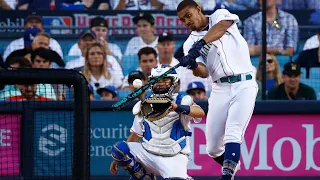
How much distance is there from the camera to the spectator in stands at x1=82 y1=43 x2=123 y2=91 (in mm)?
9234

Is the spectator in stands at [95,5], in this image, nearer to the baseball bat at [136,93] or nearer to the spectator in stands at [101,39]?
the spectator in stands at [101,39]

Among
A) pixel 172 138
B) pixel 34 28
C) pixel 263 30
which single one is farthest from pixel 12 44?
pixel 172 138

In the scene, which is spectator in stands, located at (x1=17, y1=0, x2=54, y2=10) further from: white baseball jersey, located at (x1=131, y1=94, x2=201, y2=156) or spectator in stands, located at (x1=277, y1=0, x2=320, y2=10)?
white baseball jersey, located at (x1=131, y1=94, x2=201, y2=156)

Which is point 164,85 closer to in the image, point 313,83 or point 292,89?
point 292,89

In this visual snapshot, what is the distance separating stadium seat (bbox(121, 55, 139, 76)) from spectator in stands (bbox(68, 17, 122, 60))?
0.07m

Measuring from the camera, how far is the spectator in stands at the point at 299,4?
9.58 metres

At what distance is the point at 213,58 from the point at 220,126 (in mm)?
564

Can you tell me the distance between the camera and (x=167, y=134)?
657cm

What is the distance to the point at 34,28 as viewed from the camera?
9477mm

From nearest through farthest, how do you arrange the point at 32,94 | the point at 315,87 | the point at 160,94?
the point at 160,94 → the point at 32,94 → the point at 315,87

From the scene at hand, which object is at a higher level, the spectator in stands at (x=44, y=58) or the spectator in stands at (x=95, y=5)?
the spectator in stands at (x=95, y=5)

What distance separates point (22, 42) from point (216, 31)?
3.87 m

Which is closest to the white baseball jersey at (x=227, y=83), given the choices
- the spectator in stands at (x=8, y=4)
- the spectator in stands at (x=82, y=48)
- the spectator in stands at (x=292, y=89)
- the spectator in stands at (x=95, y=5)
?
the spectator in stands at (x=292, y=89)

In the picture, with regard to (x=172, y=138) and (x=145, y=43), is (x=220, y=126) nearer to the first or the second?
(x=172, y=138)
